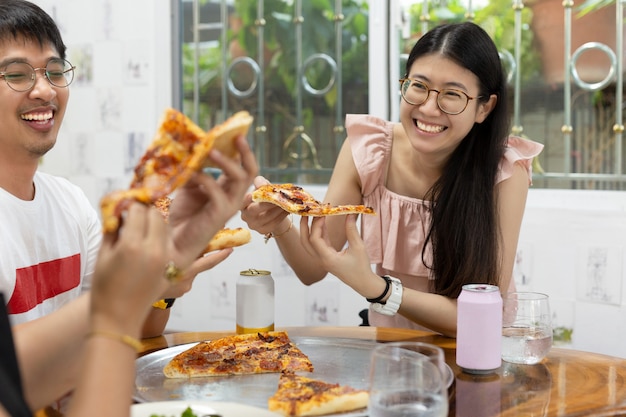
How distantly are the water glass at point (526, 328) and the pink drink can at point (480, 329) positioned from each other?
8cm

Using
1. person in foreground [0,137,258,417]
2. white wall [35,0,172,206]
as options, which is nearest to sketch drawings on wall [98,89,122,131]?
white wall [35,0,172,206]

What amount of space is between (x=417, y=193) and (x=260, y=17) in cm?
163

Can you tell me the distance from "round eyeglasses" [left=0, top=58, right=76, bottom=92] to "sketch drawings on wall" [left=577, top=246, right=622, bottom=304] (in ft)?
6.39

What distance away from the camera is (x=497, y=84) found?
7.32 ft

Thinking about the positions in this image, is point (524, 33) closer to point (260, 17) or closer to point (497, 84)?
point (497, 84)

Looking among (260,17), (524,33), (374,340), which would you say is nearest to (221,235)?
(374,340)

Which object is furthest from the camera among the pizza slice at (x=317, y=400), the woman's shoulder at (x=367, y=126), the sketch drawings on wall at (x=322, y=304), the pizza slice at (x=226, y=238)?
the sketch drawings on wall at (x=322, y=304)

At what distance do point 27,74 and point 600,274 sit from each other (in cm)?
208

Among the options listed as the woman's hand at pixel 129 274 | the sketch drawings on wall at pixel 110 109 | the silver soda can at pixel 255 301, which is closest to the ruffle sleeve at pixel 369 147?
the silver soda can at pixel 255 301

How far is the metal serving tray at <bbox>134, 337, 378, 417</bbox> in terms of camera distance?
146 cm

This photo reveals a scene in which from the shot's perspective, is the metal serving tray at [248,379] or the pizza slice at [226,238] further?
the pizza slice at [226,238]

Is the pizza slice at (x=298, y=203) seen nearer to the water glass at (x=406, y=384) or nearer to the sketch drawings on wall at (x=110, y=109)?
the water glass at (x=406, y=384)

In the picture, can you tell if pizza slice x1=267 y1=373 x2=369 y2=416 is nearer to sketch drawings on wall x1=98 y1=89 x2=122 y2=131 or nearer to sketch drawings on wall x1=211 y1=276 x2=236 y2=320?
sketch drawings on wall x1=211 y1=276 x2=236 y2=320

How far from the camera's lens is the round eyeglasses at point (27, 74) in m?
1.82
